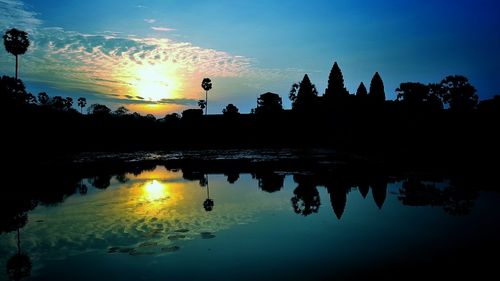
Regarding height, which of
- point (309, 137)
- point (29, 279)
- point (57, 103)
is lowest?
point (29, 279)

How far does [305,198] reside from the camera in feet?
47.2

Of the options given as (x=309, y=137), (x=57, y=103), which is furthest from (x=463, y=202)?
(x=57, y=103)

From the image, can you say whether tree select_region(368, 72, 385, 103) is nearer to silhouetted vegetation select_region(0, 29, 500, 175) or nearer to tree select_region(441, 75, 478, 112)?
silhouetted vegetation select_region(0, 29, 500, 175)

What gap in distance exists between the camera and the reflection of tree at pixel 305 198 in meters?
12.4

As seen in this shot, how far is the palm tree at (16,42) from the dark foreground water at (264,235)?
5839 centimetres

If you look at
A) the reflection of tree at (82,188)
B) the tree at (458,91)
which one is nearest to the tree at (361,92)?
the tree at (458,91)

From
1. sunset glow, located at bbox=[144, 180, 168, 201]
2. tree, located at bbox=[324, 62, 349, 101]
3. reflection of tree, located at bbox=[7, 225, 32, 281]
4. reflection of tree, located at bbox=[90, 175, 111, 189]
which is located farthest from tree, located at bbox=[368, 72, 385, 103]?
reflection of tree, located at bbox=[7, 225, 32, 281]

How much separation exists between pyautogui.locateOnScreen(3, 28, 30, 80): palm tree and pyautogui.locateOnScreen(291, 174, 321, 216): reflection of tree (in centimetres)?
6440

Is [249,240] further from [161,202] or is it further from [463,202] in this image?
[463,202]

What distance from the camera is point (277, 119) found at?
2665 inches

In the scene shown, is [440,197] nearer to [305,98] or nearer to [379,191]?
[379,191]

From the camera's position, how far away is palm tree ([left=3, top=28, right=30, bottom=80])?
59.3 m

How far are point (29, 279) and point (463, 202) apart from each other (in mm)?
14539

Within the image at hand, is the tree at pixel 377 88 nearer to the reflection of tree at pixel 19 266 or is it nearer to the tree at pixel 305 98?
the tree at pixel 305 98
